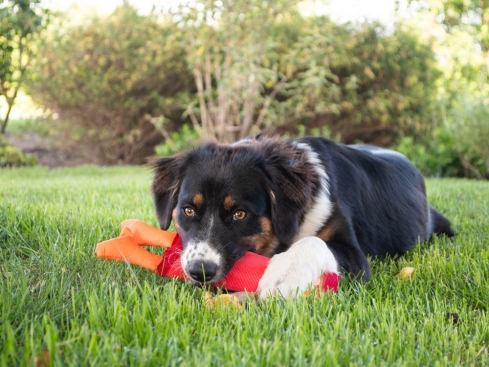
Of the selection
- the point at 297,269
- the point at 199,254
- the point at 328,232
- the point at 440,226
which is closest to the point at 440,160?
the point at 440,226

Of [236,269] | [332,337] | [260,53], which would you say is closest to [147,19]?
[260,53]

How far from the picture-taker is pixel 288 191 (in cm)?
338

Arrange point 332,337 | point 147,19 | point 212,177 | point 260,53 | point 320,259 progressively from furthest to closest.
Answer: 1. point 147,19
2. point 260,53
3. point 212,177
4. point 320,259
5. point 332,337

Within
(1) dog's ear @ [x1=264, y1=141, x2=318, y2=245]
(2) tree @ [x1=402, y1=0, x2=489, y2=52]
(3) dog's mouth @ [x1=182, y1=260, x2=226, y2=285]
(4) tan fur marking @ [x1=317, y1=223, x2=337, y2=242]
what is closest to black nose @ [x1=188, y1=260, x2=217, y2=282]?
(3) dog's mouth @ [x1=182, y1=260, x2=226, y2=285]

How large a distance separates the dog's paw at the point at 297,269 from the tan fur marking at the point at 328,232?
1.18 feet

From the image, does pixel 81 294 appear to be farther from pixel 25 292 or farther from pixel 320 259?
pixel 320 259

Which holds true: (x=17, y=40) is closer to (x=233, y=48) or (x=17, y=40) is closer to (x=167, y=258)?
(x=233, y=48)

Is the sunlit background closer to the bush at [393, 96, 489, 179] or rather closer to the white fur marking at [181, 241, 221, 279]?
the bush at [393, 96, 489, 179]

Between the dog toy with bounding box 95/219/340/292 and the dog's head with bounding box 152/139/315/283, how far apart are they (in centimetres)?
8

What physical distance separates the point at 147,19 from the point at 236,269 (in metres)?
11.6

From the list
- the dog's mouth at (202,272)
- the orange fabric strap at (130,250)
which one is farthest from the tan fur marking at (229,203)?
the orange fabric strap at (130,250)

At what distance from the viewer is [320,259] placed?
9.72 feet

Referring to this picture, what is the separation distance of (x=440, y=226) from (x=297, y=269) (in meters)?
2.57

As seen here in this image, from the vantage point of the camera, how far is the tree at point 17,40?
10.2 meters
